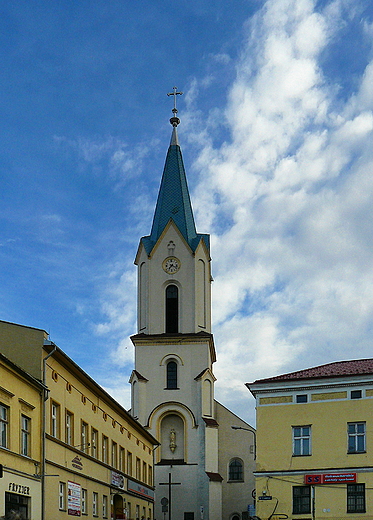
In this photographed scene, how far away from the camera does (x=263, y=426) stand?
43312mm

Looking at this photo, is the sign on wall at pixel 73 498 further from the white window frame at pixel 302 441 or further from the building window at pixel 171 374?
the building window at pixel 171 374

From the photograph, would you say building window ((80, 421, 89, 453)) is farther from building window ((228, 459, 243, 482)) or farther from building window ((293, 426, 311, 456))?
building window ((228, 459, 243, 482))

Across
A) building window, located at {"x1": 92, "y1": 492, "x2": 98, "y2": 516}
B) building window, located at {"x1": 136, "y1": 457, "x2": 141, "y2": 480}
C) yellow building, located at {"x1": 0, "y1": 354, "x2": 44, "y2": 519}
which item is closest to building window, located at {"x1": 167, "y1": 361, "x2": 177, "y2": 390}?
building window, located at {"x1": 136, "y1": 457, "x2": 141, "y2": 480}

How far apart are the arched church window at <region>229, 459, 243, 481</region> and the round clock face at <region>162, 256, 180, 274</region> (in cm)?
1648

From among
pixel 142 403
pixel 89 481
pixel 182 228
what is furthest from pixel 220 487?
pixel 89 481

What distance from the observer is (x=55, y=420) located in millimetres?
32750

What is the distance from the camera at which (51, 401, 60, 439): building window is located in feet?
106

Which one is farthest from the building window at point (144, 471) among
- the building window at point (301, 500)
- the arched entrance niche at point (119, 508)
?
the building window at point (301, 500)

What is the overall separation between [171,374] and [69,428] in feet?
108

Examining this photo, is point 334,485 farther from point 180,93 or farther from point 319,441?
point 180,93

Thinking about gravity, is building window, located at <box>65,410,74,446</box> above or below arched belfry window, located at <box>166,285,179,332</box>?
below

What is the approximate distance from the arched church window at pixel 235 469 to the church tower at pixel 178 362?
2747 millimetres

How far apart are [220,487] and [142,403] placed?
29.3ft

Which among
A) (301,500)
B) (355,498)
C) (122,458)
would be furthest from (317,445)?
(122,458)
